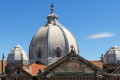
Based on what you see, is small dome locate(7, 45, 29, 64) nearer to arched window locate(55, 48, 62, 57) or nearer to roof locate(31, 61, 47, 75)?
roof locate(31, 61, 47, 75)

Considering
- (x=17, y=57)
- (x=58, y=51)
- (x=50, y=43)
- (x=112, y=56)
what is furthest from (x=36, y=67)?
(x=112, y=56)

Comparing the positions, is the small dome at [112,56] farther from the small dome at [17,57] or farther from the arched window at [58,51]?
the small dome at [17,57]

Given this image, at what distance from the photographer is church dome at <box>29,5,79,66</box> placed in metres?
86.5

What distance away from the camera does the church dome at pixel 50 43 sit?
86.5 metres

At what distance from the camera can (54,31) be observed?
89000 mm

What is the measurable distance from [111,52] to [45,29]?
74.7 feet

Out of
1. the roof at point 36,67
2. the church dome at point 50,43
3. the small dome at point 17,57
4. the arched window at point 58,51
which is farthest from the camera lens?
the arched window at point 58,51

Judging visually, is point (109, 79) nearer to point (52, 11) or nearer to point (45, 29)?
point (45, 29)

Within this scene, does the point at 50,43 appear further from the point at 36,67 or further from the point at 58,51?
the point at 36,67

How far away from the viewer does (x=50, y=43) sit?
87.1 meters

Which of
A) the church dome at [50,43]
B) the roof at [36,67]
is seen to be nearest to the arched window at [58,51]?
the church dome at [50,43]

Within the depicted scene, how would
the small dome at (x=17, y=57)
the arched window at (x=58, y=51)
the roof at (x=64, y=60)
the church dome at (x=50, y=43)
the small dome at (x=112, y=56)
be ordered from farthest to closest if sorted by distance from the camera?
the arched window at (x=58, y=51) → the church dome at (x=50, y=43) → the small dome at (x=17, y=57) → the small dome at (x=112, y=56) → the roof at (x=64, y=60)

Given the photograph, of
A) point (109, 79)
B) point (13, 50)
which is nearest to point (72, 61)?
point (109, 79)

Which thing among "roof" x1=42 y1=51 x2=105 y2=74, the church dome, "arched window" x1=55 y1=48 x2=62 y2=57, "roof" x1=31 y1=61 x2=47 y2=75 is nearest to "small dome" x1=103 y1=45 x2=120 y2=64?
"roof" x1=42 y1=51 x2=105 y2=74
